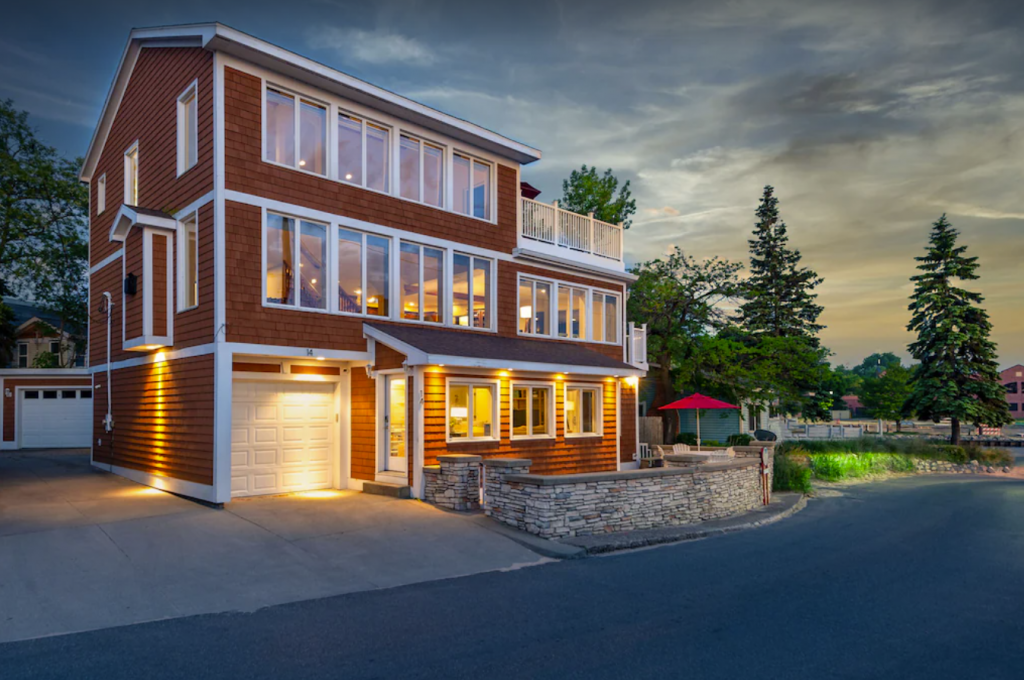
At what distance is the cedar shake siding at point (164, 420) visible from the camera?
39.2 ft

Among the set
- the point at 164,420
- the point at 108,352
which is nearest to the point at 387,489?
the point at 164,420

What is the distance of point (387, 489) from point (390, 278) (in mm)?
4404

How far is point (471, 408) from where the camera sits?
47.2 feet

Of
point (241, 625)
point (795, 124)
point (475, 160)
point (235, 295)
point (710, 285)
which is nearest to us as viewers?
point (241, 625)

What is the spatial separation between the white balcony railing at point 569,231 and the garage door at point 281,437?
23.7 feet

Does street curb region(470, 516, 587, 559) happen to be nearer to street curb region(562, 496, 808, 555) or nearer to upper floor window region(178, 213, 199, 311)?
street curb region(562, 496, 808, 555)

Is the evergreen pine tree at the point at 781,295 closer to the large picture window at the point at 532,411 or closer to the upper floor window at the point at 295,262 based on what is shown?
the large picture window at the point at 532,411

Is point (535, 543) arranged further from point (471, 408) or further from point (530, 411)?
point (530, 411)

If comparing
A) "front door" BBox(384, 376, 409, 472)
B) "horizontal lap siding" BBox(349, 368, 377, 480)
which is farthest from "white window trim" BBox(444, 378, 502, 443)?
"horizontal lap siding" BBox(349, 368, 377, 480)

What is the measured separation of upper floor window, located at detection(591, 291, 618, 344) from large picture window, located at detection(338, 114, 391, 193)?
311 inches

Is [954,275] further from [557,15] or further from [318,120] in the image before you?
[318,120]

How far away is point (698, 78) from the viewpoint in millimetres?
19359

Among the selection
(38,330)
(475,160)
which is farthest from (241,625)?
(38,330)

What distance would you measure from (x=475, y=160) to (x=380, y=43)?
29.0 ft
